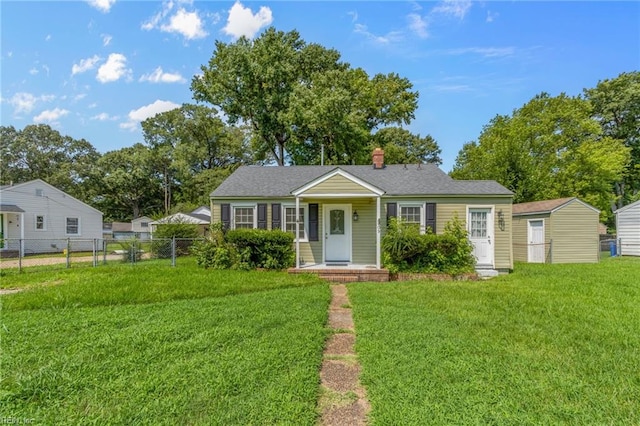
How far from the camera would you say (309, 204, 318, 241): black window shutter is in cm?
1076

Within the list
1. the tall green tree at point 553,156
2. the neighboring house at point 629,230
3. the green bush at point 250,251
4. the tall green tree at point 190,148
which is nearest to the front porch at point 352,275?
the green bush at point 250,251

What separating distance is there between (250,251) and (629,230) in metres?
20.7

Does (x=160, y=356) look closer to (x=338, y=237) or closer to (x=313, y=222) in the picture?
(x=313, y=222)

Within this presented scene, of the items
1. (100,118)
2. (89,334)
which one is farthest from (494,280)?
(100,118)

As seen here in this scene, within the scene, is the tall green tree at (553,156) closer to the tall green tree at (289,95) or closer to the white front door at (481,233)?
the tall green tree at (289,95)

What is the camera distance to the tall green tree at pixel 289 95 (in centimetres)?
1956

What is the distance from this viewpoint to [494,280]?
29.7ft

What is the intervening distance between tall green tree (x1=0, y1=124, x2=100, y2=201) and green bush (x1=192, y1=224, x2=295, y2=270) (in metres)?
34.7

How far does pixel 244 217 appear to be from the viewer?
1109 centimetres

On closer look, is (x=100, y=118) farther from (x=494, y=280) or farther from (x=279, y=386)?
(x=494, y=280)

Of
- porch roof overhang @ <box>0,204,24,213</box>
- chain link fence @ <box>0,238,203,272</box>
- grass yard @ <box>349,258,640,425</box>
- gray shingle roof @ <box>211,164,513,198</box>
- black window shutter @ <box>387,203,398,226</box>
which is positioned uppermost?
gray shingle roof @ <box>211,164,513,198</box>

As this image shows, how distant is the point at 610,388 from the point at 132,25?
1177 centimetres

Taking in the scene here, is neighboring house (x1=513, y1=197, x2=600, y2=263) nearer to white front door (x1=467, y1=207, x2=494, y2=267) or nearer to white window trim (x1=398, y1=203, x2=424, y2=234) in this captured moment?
white front door (x1=467, y1=207, x2=494, y2=267)

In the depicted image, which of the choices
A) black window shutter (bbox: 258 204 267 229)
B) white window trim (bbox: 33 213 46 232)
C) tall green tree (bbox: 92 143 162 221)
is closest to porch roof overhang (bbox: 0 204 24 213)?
white window trim (bbox: 33 213 46 232)
